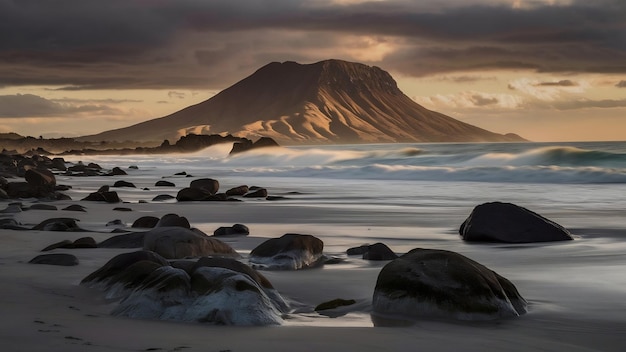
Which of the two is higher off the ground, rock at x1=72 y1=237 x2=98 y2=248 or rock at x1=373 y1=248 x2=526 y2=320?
rock at x1=373 y1=248 x2=526 y2=320

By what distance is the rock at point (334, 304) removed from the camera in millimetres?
4813

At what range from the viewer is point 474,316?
4453mm

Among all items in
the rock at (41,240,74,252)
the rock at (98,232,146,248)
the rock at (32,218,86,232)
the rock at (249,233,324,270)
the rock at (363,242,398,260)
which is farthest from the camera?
the rock at (32,218,86,232)

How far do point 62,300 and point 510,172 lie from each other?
963 inches

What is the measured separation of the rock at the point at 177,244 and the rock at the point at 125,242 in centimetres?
69

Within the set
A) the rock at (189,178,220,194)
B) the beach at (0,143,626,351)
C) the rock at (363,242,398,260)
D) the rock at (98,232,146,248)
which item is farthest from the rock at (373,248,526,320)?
the rock at (189,178,220,194)

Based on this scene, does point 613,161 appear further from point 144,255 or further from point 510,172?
point 144,255

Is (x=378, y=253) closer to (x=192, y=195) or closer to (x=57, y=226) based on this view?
(x=57, y=226)

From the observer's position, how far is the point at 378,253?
7145mm

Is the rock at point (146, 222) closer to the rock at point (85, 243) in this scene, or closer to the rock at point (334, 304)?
the rock at point (85, 243)

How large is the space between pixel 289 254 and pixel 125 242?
1.76 meters

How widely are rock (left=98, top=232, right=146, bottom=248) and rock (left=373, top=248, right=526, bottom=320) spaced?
3.46 meters

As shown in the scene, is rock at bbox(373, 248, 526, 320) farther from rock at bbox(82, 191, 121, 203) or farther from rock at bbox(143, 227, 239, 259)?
rock at bbox(82, 191, 121, 203)

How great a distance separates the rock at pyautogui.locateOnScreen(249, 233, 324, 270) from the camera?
665cm
